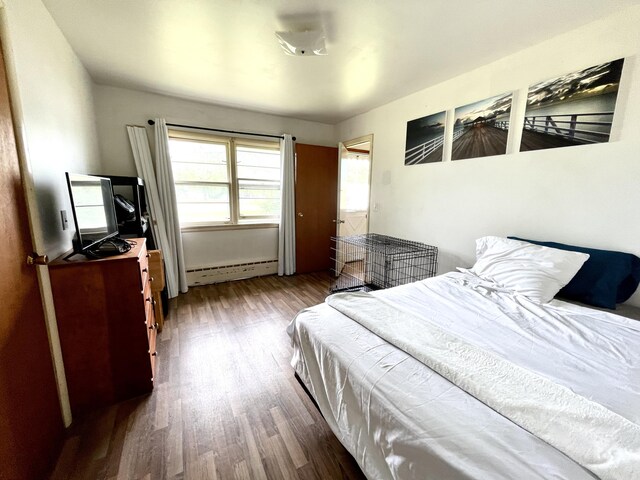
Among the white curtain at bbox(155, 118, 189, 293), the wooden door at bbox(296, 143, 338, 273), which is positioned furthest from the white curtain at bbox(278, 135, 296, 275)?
the white curtain at bbox(155, 118, 189, 293)

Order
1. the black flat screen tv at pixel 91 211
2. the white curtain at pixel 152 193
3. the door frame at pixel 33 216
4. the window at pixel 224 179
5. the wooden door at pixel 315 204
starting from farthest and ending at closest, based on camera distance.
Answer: the wooden door at pixel 315 204 → the window at pixel 224 179 → the white curtain at pixel 152 193 → the black flat screen tv at pixel 91 211 → the door frame at pixel 33 216

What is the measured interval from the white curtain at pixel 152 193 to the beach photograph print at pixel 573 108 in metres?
3.71

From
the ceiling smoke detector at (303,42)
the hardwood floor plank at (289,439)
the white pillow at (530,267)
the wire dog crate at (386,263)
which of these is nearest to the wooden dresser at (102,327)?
the hardwood floor plank at (289,439)

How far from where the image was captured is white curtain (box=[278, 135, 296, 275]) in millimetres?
3879

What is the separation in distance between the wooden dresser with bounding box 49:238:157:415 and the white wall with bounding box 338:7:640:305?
267 centimetres

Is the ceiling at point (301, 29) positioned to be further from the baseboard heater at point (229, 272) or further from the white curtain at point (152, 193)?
the baseboard heater at point (229, 272)

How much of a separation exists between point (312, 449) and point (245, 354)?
0.99 metres

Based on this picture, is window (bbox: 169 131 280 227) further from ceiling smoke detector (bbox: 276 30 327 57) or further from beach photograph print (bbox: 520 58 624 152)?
beach photograph print (bbox: 520 58 624 152)

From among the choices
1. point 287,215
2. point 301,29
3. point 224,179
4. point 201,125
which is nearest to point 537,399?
point 301,29

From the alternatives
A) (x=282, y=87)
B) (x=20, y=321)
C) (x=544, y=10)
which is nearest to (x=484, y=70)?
(x=544, y=10)

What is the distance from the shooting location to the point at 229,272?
386 cm

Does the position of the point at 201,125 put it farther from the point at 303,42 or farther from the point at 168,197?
the point at 303,42

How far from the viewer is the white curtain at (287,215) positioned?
3879 millimetres

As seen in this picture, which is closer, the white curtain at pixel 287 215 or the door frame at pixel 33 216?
the door frame at pixel 33 216
